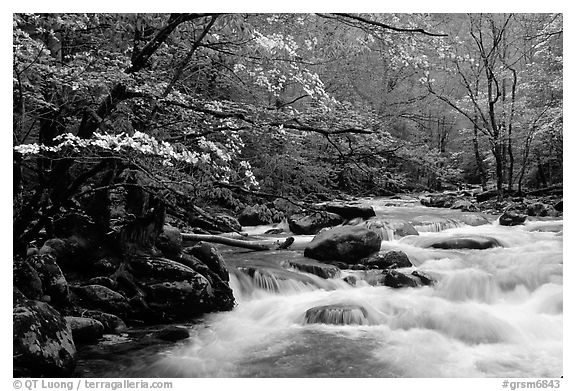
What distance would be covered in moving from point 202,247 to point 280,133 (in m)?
2.33

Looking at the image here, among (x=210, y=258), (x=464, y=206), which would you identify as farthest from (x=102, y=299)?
(x=464, y=206)

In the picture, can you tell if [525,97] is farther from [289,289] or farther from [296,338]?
[296,338]

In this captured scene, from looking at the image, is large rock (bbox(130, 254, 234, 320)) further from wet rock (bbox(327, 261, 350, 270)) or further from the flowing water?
wet rock (bbox(327, 261, 350, 270))

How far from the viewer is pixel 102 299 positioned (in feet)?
14.6

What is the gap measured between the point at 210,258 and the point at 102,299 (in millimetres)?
1365

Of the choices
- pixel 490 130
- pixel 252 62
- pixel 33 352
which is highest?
pixel 490 130

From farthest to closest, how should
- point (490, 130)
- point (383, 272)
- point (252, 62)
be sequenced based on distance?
1. point (490, 130)
2. point (383, 272)
3. point (252, 62)

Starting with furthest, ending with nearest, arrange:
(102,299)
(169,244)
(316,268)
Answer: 1. (316,268)
2. (169,244)
3. (102,299)

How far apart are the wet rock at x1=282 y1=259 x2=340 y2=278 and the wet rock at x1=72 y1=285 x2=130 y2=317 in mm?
2473

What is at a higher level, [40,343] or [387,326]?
[40,343]

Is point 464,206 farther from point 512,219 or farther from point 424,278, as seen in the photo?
point 424,278

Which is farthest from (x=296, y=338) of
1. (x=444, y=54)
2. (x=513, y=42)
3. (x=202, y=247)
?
(x=513, y=42)

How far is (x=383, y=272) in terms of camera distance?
19.7ft

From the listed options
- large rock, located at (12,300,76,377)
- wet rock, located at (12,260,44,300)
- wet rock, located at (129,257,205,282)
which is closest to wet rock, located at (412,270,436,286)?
wet rock, located at (129,257,205,282)
